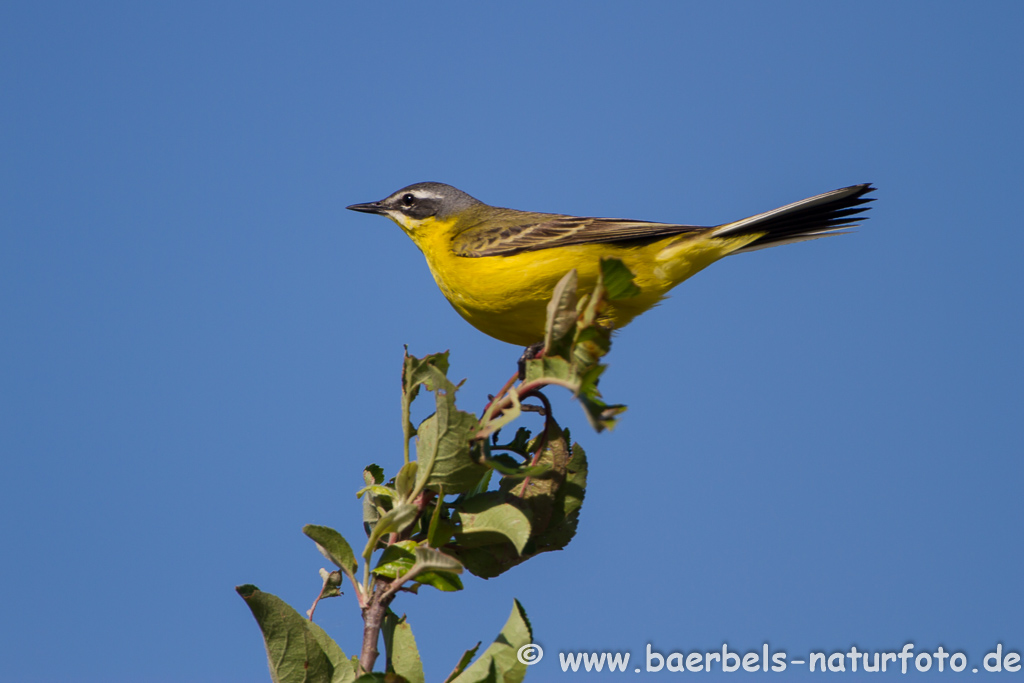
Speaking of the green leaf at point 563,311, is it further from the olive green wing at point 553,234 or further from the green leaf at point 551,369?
the olive green wing at point 553,234

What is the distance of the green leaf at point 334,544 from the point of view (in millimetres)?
3039

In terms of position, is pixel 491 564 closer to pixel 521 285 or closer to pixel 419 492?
pixel 419 492

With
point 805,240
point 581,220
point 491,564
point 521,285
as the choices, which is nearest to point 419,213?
point 581,220

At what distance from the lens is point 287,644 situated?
2.93 metres

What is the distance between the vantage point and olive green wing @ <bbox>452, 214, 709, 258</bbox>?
21.3ft

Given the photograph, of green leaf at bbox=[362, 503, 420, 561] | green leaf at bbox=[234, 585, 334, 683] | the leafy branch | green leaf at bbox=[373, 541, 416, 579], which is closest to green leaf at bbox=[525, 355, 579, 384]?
the leafy branch

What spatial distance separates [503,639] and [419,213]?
20.1 ft

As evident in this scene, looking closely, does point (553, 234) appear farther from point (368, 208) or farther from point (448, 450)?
point (448, 450)

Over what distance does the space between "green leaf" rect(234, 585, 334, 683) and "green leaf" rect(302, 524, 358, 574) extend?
0.24 metres

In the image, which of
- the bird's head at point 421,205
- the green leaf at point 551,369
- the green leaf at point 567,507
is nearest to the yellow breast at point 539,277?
the bird's head at point 421,205

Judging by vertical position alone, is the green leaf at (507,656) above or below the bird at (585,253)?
below

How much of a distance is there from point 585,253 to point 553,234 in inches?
24.4

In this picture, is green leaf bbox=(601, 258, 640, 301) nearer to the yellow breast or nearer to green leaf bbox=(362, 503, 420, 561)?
green leaf bbox=(362, 503, 420, 561)

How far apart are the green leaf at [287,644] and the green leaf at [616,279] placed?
163cm
